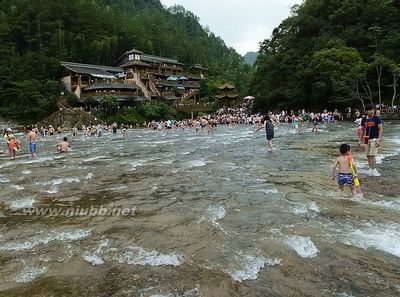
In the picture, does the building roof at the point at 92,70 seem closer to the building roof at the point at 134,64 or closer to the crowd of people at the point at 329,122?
the building roof at the point at 134,64

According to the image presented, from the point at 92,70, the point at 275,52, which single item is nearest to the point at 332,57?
the point at 275,52

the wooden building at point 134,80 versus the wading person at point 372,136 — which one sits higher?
the wooden building at point 134,80

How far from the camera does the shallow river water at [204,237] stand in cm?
426

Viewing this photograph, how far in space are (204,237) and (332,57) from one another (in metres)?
41.2

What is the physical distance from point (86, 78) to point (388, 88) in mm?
41255

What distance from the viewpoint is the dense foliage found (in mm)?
41438

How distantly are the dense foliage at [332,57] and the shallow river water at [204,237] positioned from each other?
33.9 metres

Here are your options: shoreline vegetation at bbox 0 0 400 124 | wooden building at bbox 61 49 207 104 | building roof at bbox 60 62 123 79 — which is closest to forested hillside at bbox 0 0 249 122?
shoreline vegetation at bbox 0 0 400 124

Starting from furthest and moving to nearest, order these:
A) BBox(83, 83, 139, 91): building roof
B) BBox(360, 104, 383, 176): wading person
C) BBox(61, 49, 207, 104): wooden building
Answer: BBox(61, 49, 207, 104): wooden building → BBox(83, 83, 139, 91): building roof → BBox(360, 104, 383, 176): wading person

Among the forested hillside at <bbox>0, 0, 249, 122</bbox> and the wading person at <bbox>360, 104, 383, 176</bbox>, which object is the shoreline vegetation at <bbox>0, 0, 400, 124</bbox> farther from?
the wading person at <bbox>360, 104, 383, 176</bbox>

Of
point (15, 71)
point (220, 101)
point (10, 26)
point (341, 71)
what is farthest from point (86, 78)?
point (341, 71)

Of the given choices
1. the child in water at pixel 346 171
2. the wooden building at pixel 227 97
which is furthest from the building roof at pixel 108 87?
the child in water at pixel 346 171

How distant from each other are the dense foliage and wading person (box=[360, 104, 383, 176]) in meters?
30.9

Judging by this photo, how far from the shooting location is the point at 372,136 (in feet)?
33.0
